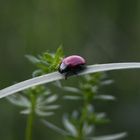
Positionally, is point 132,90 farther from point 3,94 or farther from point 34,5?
point 3,94

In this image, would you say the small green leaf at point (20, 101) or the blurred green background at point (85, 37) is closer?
the small green leaf at point (20, 101)

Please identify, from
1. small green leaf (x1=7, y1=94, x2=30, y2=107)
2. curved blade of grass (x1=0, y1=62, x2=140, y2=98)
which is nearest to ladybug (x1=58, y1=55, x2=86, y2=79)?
curved blade of grass (x1=0, y1=62, x2=140, y2=98)

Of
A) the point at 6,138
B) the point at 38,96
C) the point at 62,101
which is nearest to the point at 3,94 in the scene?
the point at 38,96

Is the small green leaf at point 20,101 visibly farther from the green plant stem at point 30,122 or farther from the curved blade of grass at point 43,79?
the curved blade of grass at point 43,79

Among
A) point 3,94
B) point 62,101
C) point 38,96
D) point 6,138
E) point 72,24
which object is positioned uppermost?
point 72,24

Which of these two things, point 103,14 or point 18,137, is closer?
point 18,137

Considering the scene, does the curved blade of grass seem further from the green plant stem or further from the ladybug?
the green plant stem

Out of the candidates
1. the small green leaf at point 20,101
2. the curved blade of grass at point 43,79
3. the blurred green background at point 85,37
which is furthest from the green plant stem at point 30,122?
the blurred green background at point 85,37
